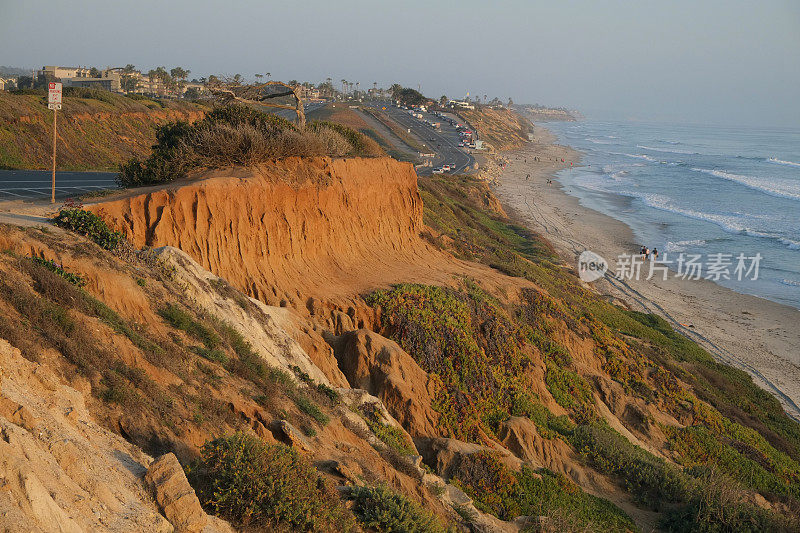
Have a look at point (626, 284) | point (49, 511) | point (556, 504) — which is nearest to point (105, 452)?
point (49, 511)

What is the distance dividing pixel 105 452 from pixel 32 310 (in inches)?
107

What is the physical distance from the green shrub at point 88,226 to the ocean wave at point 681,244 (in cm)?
4506

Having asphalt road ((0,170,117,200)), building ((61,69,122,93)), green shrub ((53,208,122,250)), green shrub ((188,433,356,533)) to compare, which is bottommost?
green shrub ((188,433,356,533))

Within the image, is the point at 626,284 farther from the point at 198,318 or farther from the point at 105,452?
the point at 105,452

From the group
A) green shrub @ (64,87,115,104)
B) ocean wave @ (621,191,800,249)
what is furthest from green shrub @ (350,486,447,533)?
ocean wave @ (621,191,800,249)

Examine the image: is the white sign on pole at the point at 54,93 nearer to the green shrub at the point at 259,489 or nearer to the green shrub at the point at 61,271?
the green shrub at the point at 61,271

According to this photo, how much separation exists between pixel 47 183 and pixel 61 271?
16.6 m

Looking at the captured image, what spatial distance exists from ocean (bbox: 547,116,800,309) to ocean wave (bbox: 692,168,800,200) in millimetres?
126

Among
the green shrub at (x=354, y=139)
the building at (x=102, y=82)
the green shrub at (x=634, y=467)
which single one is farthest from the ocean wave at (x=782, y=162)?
the green shrub at (x=634, y=467)

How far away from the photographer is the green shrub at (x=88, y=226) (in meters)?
12.2

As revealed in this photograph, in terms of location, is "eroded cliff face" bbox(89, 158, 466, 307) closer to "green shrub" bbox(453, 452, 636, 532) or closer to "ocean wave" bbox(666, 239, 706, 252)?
"green shrub" bbox(453, 452, 636, 532)

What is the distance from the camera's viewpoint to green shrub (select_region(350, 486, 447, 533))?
8109 millimetres

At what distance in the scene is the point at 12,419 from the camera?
6.13 m

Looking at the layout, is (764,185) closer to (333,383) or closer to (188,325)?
(333,383)
